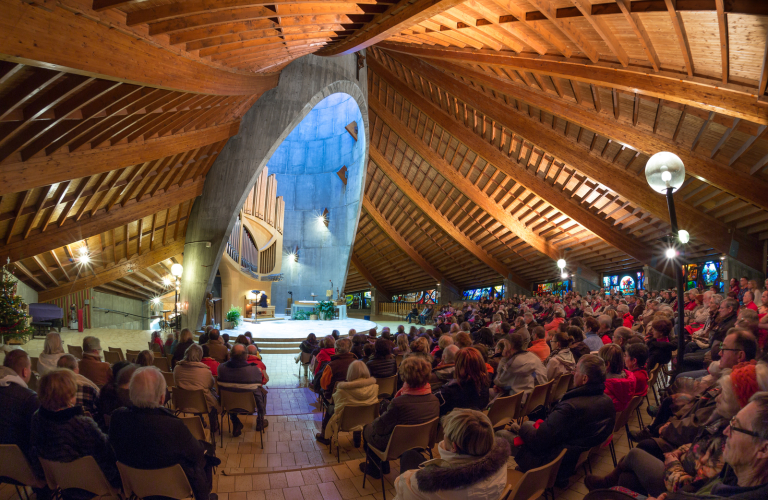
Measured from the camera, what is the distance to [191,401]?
13.0ft

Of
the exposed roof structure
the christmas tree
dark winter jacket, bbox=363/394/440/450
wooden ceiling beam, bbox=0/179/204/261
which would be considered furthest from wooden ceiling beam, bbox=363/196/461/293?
dark winter jacket, bbox=363/394/440/450

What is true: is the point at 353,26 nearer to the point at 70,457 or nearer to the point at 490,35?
the point at 490,35

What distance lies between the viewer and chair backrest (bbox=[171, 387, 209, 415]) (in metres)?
3.95

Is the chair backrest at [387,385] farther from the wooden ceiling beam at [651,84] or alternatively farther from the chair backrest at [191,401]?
the wooden ceiling beam at [651,84]

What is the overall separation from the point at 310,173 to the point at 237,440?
56.0 feet

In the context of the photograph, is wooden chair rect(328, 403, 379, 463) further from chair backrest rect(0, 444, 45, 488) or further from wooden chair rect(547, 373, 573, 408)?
chair backrest rect(0, 444, 45, 488)

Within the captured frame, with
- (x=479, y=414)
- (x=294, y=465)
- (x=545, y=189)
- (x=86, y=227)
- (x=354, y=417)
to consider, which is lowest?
(x=294, y=465)

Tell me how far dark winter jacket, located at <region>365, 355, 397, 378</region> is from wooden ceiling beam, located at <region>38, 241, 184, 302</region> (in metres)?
9.06

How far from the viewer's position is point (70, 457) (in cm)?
232

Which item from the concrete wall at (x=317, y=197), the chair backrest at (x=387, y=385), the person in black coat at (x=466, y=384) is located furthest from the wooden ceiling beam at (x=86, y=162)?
the concrete wall at (x=317, y=197)

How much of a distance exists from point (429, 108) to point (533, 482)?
12205 millimetres

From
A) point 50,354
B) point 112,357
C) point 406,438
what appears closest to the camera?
point 406,438

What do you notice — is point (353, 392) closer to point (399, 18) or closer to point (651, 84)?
point (399, 18)

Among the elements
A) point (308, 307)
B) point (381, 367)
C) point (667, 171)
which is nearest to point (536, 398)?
point (381, 367)
